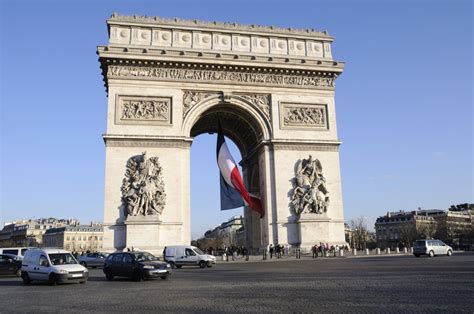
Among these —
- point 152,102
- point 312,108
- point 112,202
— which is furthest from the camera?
point 312,108

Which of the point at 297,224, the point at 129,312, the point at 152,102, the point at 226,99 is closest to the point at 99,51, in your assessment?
the point at 152,102

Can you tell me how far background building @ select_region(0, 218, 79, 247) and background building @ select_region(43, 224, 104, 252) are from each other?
120 inches

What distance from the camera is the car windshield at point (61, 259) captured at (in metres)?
14.9

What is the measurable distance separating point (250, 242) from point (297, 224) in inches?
276

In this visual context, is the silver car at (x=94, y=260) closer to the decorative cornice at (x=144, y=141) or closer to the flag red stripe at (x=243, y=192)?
the decorative cornice at (x=144, y=141)

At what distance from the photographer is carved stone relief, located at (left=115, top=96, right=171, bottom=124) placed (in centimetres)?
2830

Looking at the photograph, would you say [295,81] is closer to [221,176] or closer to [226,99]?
[226,99]

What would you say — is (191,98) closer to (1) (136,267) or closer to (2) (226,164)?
(2) (226,164)

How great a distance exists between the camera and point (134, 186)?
27.0 metres

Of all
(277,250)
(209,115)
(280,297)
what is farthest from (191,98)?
(280,297)

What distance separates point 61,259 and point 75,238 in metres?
107

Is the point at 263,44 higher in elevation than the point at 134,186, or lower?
higher

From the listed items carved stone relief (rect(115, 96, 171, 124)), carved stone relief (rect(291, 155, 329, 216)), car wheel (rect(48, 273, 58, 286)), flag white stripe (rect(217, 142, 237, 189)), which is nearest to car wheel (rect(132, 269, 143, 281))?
car wheel (rect(48, 273, 58, 286))

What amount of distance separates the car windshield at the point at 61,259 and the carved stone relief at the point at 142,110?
13.9m
